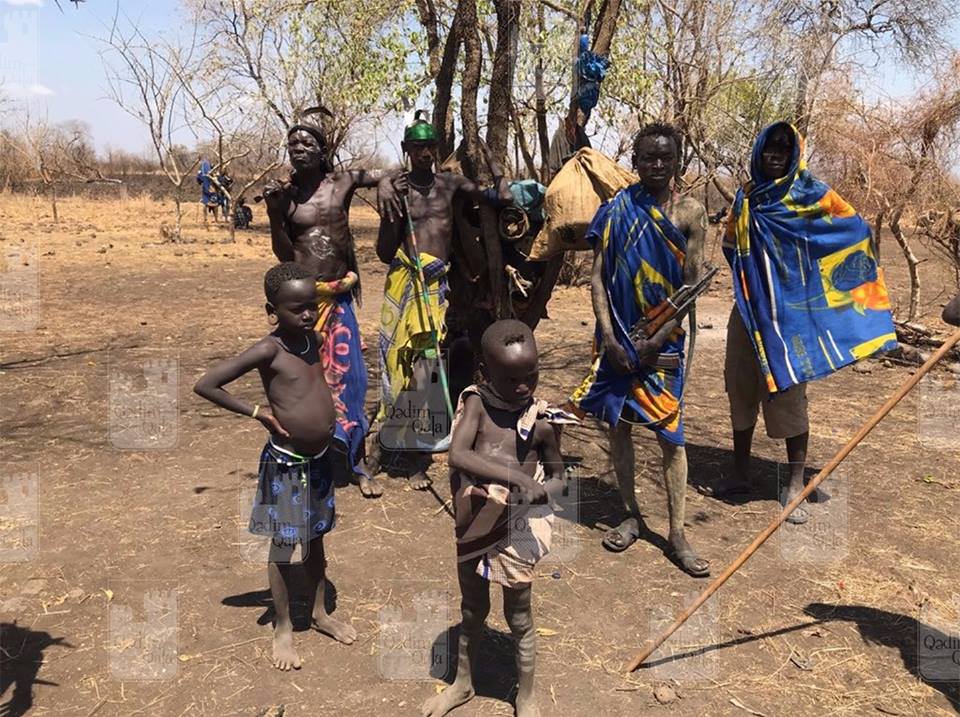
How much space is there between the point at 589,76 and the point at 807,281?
1662 mm

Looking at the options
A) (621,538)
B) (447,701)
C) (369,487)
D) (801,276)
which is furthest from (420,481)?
(801,276)

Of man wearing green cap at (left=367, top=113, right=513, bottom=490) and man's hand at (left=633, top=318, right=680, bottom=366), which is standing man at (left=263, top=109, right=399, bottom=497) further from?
man's hand at (left=633, top=318, right=680, bottom=366)

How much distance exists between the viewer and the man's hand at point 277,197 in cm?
380

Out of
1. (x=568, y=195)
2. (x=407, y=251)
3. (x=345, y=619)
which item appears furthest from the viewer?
(x=407, y=251)

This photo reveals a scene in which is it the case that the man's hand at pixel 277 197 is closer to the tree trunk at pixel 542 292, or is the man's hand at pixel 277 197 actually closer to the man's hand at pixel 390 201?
the man's hand at pixel 390 201

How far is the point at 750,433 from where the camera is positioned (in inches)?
168

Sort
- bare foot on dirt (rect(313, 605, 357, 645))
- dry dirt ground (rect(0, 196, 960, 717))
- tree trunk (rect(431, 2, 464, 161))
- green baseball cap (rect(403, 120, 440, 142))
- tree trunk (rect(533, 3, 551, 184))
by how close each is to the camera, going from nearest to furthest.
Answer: dry dirt ground (rect(0, 196, 960, 717))
bare foot on dirt (rect(313, 605, 357, 645))
green baseball cap (rect(403, 120, 440, 142))
tree trunk (rect(431, 2, 464, 161))
tree trunk (rect(533, 3, 551, 184))

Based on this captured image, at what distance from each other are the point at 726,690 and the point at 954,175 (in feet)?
23.4

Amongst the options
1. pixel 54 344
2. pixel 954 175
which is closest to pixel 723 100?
pixel 954 175

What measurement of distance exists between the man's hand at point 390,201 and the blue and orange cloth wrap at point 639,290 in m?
1.21

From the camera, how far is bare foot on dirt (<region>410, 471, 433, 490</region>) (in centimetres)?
433

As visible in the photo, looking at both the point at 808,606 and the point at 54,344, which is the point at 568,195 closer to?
the point at 808,606

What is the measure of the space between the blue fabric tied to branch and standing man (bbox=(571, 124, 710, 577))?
962 mm

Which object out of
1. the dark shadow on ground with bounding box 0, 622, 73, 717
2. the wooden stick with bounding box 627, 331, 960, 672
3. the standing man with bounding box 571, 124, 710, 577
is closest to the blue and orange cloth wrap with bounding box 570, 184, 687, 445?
the standing man with bounding box 571, 124, 710, 577
